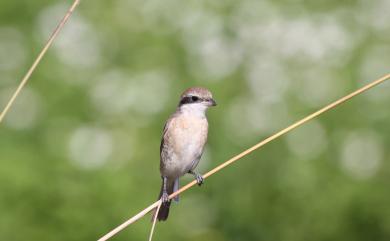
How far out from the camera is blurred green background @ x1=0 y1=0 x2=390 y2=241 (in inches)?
226

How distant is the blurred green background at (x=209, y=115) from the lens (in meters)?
5.74

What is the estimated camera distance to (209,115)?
6262 millimetres

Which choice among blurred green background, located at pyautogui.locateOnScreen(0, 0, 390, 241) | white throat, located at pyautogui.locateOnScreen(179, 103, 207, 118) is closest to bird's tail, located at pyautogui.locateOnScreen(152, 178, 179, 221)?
white throat, located at pyautogui.locateOnScreen(179, 103, 207, 118)

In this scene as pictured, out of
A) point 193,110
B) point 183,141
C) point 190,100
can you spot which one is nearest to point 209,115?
point 183,141

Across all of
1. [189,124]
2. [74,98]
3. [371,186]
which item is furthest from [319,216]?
[189,124]

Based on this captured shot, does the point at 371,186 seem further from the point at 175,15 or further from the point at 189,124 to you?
the point at 189,124

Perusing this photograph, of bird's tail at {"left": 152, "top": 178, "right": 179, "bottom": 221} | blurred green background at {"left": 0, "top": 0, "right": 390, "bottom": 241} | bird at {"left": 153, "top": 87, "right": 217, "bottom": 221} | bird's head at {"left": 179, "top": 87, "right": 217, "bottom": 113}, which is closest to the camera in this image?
Answer: bird's head at {"left": 179, "top": 87, "right": 217, "bottom": 113}

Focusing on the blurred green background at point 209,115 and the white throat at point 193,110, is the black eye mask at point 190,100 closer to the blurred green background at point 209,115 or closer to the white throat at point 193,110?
the white throat at point 193,110

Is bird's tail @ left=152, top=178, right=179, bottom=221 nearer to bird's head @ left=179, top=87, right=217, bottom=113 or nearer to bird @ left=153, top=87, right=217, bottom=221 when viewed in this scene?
bird @ left=153, top=87, right=217, bottom=221

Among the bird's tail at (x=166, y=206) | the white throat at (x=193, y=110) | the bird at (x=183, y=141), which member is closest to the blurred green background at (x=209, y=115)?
the bird's tail at (x=166, y=206)

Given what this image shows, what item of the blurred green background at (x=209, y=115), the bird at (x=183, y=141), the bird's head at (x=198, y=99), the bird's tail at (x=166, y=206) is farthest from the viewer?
the blurred green background at (x=209, y=115)

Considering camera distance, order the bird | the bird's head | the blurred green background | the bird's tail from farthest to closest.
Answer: the blurred green background, the bird, the bird's tail, the bird's head

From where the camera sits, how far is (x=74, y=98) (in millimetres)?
6711

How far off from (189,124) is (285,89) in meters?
3.40
